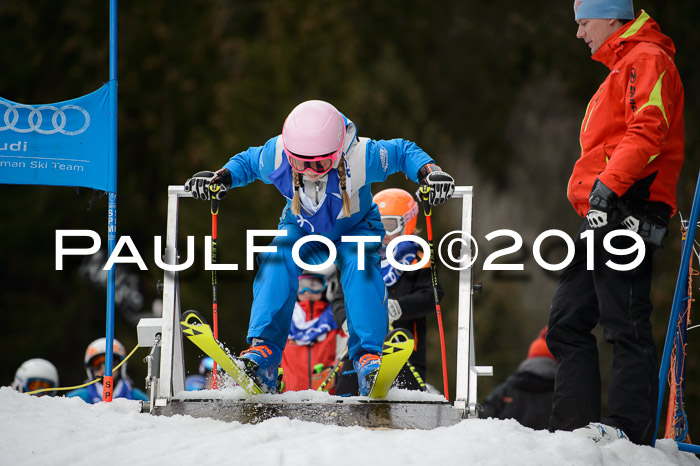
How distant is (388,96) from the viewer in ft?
42.1

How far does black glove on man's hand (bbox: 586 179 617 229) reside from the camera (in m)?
3.07

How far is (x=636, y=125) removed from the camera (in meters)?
3.11

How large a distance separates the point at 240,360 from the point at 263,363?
15 centimetres

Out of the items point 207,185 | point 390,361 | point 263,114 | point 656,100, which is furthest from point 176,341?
point 263,114

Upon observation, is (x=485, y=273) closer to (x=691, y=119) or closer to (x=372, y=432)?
(x=691, y=119)

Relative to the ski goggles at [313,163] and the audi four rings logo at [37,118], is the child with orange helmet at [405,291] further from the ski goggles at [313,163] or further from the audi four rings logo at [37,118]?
the audi four rings logo at [37,118]

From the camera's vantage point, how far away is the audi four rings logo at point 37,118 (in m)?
4.11

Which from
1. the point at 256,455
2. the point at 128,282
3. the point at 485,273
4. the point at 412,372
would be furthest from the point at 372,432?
the point at 128,282

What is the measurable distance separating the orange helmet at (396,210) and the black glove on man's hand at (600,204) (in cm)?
221

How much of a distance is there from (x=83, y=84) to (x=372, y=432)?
461 inches

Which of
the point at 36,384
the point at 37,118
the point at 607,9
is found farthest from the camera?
the point at 36,384

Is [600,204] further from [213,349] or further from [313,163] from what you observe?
[213,349]

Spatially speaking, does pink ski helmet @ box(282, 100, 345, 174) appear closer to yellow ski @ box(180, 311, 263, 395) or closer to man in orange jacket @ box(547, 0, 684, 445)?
yellow ski @ box(180, 311, 263, 395)

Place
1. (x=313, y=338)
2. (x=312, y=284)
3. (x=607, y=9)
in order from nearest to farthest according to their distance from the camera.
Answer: (x=607, y=9), (x=313, y=338), (x=312, y=284)
